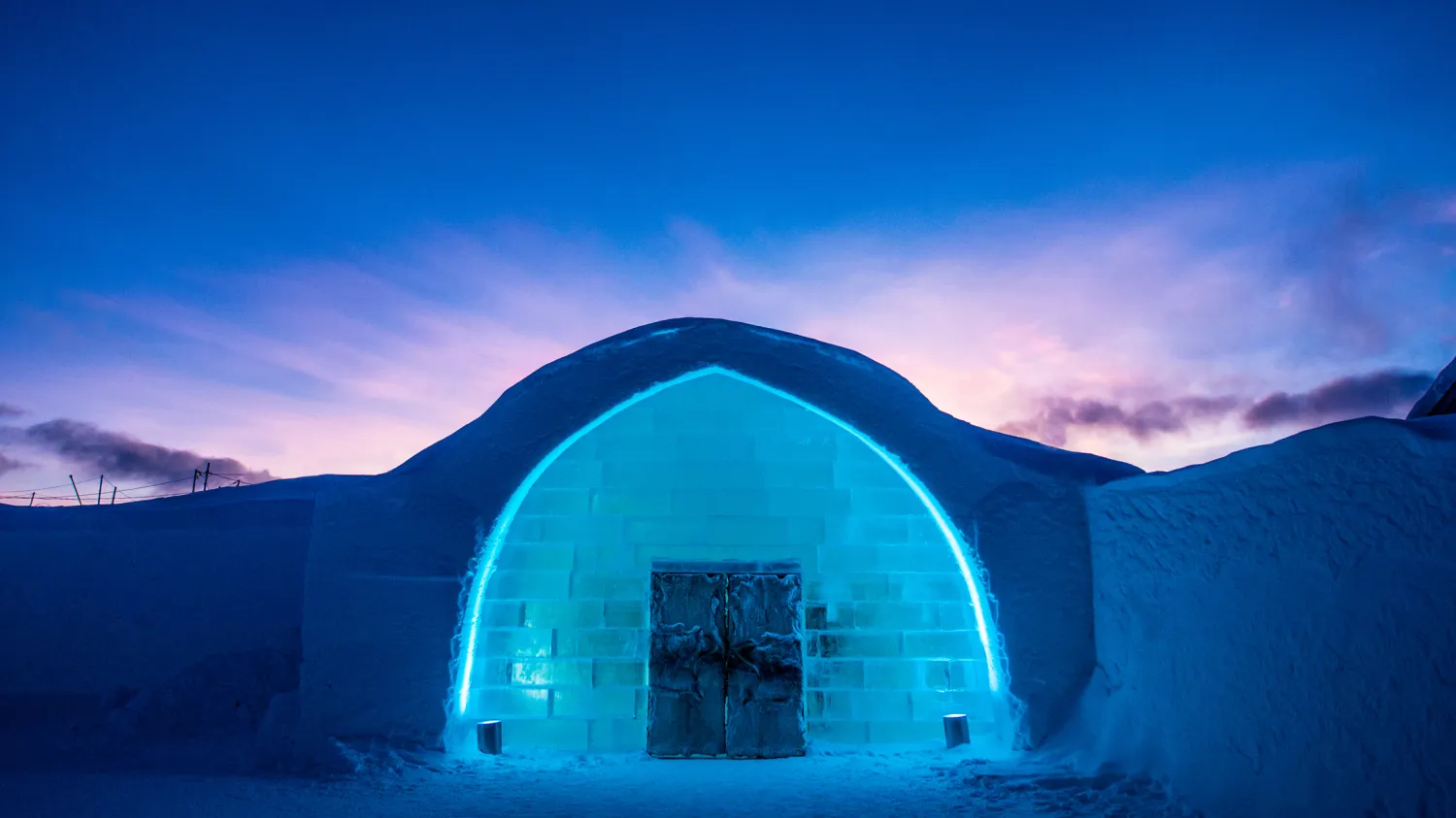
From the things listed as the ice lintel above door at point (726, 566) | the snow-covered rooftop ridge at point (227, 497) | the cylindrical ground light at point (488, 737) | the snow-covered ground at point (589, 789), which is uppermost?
the snow-covered rooftop ridge at point (227, 497)

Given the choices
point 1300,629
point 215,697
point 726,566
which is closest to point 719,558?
point 726,566

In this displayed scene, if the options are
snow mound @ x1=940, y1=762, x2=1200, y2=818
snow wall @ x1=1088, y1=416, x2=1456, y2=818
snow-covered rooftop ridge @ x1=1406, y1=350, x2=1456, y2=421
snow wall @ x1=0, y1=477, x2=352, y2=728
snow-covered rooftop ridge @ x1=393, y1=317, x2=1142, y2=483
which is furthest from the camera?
snow wall @ x1=0, y1=477, x2=352, y2=728

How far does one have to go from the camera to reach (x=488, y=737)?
245 inches

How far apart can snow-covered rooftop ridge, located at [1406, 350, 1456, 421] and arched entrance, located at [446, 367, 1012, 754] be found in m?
3.79

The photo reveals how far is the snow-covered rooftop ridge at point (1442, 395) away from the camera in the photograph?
5.87 m

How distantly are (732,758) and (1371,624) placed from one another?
4.48 metres

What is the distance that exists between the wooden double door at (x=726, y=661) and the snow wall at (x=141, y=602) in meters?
3.72

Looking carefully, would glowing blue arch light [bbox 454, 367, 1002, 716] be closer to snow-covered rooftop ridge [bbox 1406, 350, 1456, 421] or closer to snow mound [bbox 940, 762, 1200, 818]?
snow mound [bbox 940, 762, 1200, 818]

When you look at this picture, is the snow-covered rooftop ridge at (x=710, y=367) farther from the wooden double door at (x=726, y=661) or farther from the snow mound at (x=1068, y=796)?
the snow mound at (x=1068, y=796)

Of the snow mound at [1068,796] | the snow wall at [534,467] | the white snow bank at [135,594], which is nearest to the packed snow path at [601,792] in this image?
Result: the snow mound at [1068,796]

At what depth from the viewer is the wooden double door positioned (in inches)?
249


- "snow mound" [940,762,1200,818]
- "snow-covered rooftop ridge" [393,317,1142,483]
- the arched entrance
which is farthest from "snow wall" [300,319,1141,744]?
"snow mound" [940,762,1200,818]

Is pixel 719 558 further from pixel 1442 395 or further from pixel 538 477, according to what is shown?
pixel 1442 395

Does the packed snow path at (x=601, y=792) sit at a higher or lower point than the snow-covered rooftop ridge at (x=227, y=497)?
lower
